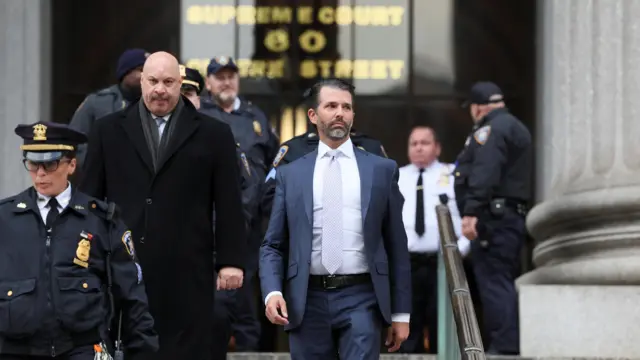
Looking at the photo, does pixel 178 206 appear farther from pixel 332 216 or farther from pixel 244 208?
pixel 244 208

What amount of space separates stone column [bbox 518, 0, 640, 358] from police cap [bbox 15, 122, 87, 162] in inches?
179

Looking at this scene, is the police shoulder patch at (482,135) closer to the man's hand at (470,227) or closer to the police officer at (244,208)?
the man's hand at (470,227)

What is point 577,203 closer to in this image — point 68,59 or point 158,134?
point 158,134

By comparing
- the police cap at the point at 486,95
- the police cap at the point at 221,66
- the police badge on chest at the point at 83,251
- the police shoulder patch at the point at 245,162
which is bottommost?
the police badge on chest at the point at 83,251

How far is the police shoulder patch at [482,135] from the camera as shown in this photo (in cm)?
1416

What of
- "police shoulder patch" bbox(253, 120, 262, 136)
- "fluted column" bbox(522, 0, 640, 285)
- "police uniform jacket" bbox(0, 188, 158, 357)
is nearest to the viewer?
"police uniform jacket" bbox(0, 188, 158, 357)

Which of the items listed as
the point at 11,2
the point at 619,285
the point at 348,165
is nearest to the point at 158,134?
the point at 348,165

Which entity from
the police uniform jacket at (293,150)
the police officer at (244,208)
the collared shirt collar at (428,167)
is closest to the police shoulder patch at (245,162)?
the police officer at (244,208)

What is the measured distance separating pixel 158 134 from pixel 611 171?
171 inches

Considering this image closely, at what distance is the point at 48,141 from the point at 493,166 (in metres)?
5.43

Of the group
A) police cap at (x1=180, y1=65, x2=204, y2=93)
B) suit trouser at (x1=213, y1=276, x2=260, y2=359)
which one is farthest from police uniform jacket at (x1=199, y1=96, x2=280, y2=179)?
police cap at (x1=180, y1=65, x2=204, y2=93)

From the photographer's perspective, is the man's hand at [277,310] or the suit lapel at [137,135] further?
the suit lapel at [137,135]

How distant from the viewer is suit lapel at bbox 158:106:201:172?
34.2ft

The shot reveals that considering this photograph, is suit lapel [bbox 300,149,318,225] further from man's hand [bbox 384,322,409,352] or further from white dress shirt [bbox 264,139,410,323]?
man's hand [bbox 384,322,409,352]
